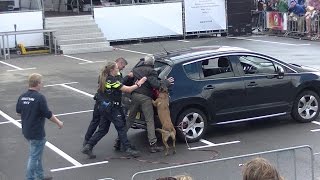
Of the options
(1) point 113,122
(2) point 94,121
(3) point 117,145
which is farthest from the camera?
(3) point 117,145

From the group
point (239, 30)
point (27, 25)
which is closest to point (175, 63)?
point (27, 25)

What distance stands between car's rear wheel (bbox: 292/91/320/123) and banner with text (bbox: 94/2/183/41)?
17961mm

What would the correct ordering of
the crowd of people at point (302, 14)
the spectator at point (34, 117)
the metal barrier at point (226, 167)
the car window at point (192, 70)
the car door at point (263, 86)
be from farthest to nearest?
the crowd of people at point (302, 14), the car door at point (263, 86), the car window at point (192, 70), the spectator at point (34, 117), the metal barrier at point (226, 167)

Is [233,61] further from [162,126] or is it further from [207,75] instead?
[162,126]

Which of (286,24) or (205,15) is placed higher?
(205,15)

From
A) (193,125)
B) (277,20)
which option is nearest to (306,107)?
(193,125)

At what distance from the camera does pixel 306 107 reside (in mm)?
11945

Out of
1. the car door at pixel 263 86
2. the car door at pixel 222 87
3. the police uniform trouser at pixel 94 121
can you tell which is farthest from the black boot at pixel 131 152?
the car door at pixel 263 86

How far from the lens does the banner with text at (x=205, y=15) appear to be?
1193 inches

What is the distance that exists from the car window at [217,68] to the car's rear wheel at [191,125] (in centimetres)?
75

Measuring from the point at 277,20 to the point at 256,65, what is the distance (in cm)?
1930

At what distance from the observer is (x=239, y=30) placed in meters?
30.8

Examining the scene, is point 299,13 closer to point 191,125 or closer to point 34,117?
point 191,125

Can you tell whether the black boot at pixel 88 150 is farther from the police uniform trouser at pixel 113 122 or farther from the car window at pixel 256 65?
the car window at pixel 256 65
